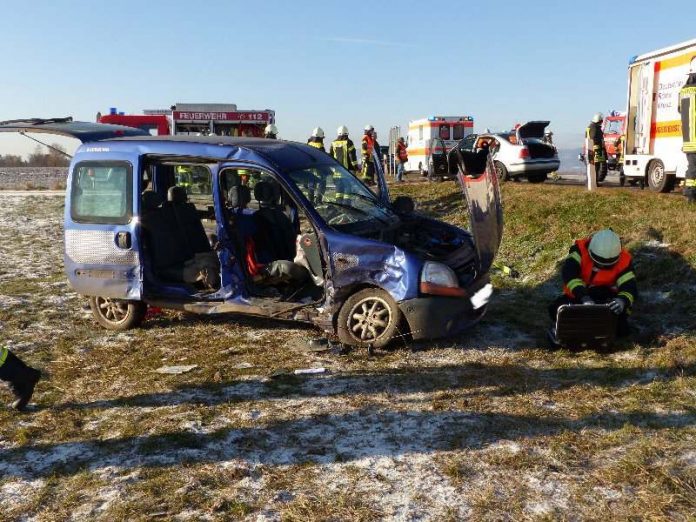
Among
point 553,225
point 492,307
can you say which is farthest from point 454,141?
point 492,307

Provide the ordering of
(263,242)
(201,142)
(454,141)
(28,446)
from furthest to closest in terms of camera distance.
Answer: (454,141)
(263,242)
(201,142)
(28,446)

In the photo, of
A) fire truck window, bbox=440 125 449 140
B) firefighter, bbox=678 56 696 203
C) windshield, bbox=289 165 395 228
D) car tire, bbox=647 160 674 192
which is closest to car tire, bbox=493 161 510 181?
car tire, bbox=647 160 674 192

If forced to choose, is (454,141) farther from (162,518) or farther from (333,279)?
(162,518)

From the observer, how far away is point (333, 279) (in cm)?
563

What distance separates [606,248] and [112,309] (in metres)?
5.12

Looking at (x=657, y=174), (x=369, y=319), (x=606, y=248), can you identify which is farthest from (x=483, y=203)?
(x=657, y=174)

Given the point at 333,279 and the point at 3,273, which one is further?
the point at 3,273

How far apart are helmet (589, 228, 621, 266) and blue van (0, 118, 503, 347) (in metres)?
0.89

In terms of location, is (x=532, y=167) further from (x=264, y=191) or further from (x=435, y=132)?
(x=264, y=191)

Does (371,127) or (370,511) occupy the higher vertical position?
(371,127)

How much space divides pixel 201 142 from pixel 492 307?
12.3 ft

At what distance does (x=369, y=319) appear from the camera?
5637 mm

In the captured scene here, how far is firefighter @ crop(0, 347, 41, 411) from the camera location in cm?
451

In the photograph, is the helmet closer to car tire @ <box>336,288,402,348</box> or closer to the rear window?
car tire @ <box>336,288,402,348</box>
